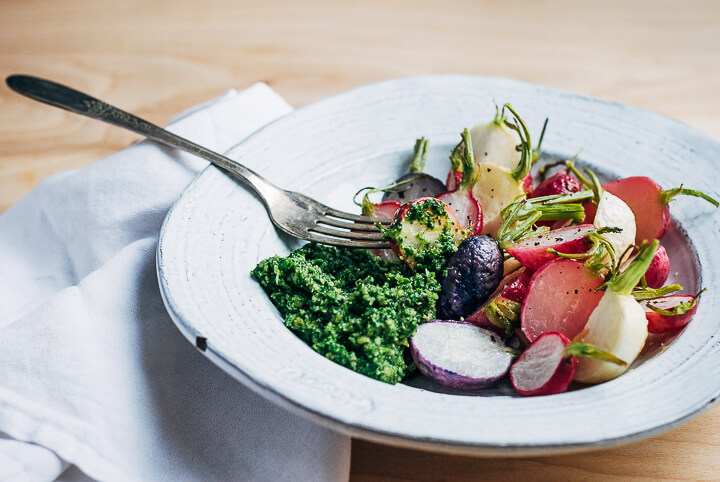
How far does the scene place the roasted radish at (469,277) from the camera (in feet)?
4.68

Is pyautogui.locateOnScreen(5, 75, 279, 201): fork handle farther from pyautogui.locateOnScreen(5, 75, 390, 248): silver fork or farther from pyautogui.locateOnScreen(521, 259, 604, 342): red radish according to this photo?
pyautogui.locateOnScreen(521, 259, 604, 342): red radish

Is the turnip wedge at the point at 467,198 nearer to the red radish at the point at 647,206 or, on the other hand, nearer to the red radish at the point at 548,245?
the red radish at the point at 548,245

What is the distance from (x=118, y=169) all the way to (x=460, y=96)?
0.99 m

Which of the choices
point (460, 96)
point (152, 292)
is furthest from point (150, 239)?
point (460, 96)

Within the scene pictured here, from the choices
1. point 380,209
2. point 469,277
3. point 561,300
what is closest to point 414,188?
point 380,209

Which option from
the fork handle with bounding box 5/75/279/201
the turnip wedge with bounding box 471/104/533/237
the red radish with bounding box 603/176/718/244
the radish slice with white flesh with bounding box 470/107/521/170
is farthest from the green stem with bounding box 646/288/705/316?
the fork handle with bounding box 5/75/279/201

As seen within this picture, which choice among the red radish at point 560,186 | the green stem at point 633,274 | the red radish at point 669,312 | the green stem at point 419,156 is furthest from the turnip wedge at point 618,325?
the green stem at point 419,156

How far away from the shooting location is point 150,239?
1658 millimetres

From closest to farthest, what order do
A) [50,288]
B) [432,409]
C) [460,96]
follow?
1. [432,409]
2. [50,288]
3. [460,96]

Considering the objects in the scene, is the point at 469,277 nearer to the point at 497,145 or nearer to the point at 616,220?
the point at 616,220

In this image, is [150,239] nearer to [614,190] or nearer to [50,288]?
[50,288]

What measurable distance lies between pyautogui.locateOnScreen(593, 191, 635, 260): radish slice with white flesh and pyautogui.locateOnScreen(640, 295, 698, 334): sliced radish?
0.46ft

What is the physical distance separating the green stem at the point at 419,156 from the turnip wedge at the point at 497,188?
266mm

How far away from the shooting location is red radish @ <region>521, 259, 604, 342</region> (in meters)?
1.40
